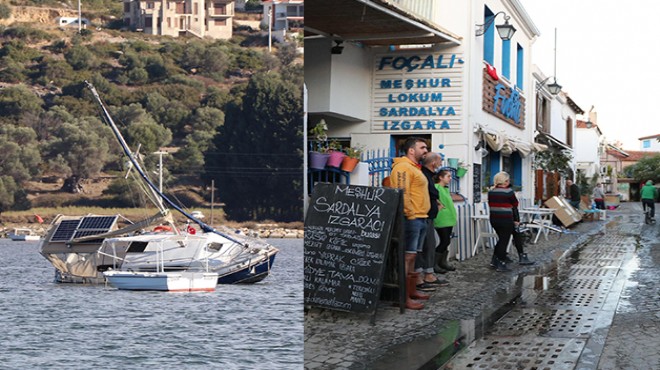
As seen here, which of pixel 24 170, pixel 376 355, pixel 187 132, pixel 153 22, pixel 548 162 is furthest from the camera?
pixel 548 162

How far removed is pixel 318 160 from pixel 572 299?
3446 millimetres

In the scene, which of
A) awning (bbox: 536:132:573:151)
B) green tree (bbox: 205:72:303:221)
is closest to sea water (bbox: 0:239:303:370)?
green tree (bbox: 205:72:303:221)

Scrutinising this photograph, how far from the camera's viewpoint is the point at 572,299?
908cm

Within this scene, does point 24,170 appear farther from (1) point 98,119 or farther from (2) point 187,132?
(2) point 187,132

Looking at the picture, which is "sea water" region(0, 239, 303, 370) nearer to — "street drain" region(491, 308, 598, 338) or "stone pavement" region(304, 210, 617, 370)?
"stone pavement" region(304, 210, 617, 370)

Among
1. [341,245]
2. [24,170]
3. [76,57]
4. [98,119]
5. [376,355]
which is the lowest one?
[376,355]

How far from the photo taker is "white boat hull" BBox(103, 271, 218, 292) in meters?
31.0

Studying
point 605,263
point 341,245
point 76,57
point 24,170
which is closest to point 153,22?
point 76,57

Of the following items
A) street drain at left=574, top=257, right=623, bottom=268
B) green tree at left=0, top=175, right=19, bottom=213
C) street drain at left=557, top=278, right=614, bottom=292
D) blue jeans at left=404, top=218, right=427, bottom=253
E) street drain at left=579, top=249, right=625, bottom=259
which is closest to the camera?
green tree at left=0, top=175, right=19, bottom=213

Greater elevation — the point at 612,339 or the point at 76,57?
the point at 76,57

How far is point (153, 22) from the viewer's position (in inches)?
348

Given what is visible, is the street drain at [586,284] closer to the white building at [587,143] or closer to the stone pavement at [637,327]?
the stone pavement at [637,327]

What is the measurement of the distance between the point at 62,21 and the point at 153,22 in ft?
3.16

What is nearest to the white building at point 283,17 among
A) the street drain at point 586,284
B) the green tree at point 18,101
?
the green tree at point 18,101
